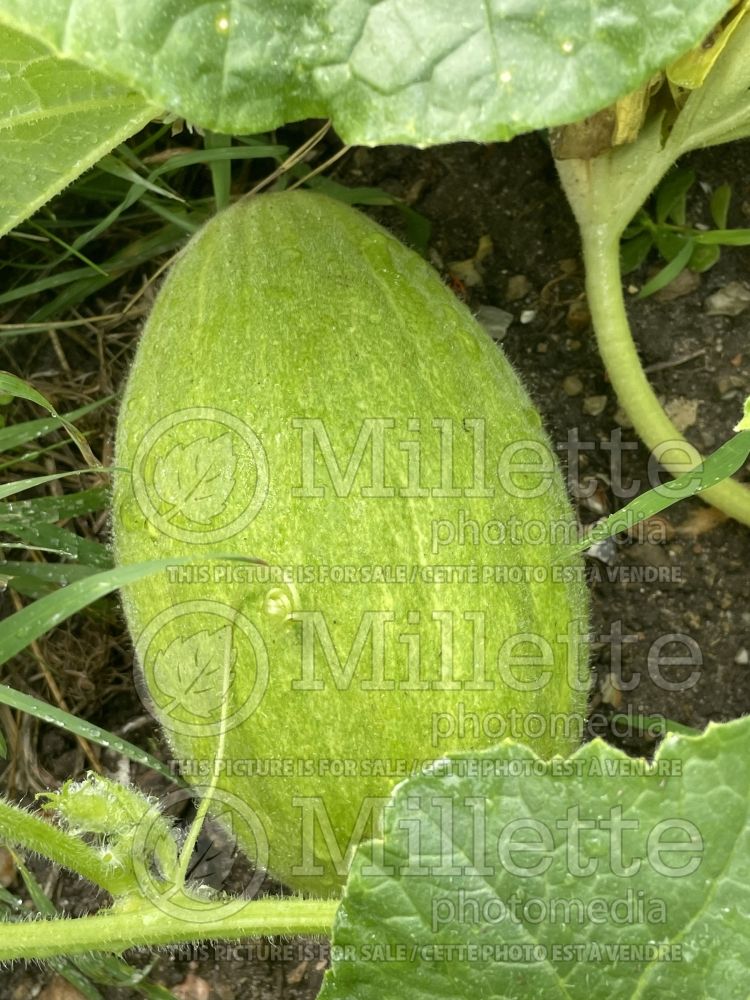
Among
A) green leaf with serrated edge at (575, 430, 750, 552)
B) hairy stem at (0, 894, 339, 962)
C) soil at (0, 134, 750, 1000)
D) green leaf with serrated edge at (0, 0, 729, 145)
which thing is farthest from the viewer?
soil at (0, 134, 750, 1000)

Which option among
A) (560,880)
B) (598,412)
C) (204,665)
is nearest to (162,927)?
(204,665)

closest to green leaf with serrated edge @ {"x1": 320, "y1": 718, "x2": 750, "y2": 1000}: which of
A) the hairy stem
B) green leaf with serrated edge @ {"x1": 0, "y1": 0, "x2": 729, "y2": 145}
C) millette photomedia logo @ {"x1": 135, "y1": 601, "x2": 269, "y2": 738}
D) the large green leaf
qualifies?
the hairy stem

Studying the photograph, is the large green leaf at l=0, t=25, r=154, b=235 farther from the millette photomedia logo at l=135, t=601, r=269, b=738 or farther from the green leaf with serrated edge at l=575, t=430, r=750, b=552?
the green leaf with serrated edge at l=575, t=430, r=750, b=552

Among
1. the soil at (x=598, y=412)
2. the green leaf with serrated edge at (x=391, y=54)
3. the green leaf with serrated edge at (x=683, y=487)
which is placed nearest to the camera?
the green leaf with serrated edge at (x=391, y=54)

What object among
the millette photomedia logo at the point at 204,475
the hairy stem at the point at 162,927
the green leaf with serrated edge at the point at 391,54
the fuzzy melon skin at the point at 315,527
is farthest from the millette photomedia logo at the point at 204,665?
the green leaf with serrated edge at the point at 391,54

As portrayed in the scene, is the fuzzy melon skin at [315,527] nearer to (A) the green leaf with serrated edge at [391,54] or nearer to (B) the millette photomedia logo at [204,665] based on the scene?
(B) the millette photomedia logo at [204,665]
